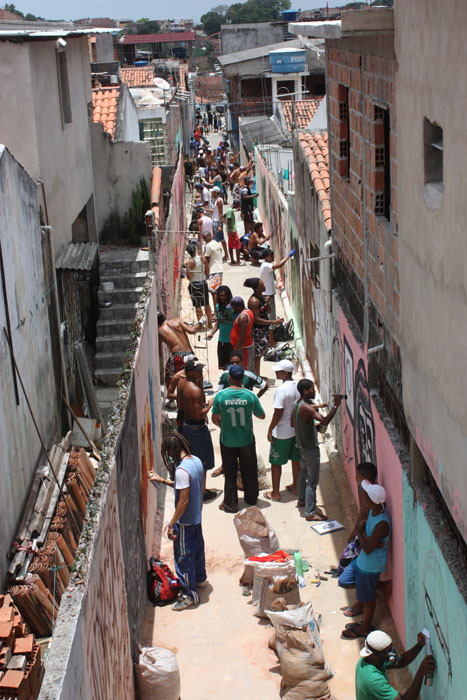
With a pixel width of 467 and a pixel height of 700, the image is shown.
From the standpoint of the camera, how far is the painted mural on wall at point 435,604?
5348mm

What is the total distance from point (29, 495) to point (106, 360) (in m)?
5.37

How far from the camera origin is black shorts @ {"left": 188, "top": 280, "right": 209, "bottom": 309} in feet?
56.9

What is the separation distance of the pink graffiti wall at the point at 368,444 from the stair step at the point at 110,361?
18.4 feet

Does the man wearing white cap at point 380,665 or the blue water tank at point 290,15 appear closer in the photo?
the man wearing white cap at point 380,665

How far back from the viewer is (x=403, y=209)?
20.5 feet

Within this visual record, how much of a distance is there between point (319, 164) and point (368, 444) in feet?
19.5

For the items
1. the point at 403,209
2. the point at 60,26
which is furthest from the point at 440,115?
the point at 60,26

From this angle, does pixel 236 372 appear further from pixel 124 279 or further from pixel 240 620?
pixel 124 279

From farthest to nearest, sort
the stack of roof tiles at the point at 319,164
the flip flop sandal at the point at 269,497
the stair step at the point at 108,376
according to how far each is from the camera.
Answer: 1. the stair step at the point at 108,376
2. the stack of roof tiles at the point at 319,164
3. the flip flop sandal at the point at 269,497

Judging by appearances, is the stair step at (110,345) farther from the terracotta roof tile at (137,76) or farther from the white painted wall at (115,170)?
the terracotta roof tile at (137,76)

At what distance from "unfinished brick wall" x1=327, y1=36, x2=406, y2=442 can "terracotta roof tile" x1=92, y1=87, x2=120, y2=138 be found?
9.94 m

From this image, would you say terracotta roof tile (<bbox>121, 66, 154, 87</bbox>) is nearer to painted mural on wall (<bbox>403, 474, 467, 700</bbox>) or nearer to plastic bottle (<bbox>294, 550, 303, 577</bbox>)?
plastic bottle (<bbox>294, 550, 303, 577</bbox>)

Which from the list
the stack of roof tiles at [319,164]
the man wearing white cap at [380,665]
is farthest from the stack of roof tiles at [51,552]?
the stack of roof tiles at [319,164]

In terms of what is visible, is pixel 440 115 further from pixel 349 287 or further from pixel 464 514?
pixel 349 287
